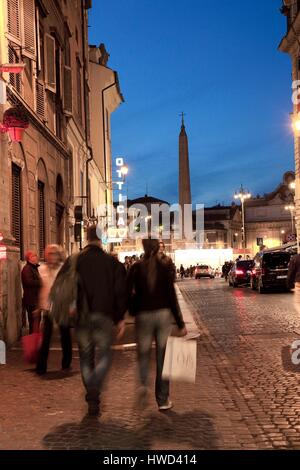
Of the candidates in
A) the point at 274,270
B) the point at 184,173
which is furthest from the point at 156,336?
the point at 184,173

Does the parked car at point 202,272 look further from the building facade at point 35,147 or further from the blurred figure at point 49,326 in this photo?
the blurred figure at point 49,326

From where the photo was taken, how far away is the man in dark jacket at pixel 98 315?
6.77 meters

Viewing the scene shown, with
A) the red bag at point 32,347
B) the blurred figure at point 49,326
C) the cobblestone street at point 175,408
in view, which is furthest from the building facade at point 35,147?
the red bag at point 32,347

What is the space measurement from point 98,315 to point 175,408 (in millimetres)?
1349

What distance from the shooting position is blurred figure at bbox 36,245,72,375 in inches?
373

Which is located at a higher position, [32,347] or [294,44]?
[294,44]

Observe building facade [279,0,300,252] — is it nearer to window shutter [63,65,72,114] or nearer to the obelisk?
window shutter [63,65,72,114]

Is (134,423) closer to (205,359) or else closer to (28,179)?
(205,359)

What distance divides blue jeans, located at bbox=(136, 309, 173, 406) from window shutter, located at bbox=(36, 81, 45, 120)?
11.9 m

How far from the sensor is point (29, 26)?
16.0 meters

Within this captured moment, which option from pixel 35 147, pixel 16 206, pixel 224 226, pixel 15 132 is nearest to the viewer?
pixel 15 132

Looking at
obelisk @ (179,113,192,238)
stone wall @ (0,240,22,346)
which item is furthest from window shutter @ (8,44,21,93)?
obelisk @ (179,113,192,238)

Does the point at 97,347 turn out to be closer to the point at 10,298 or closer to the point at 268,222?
the point at 10,298
